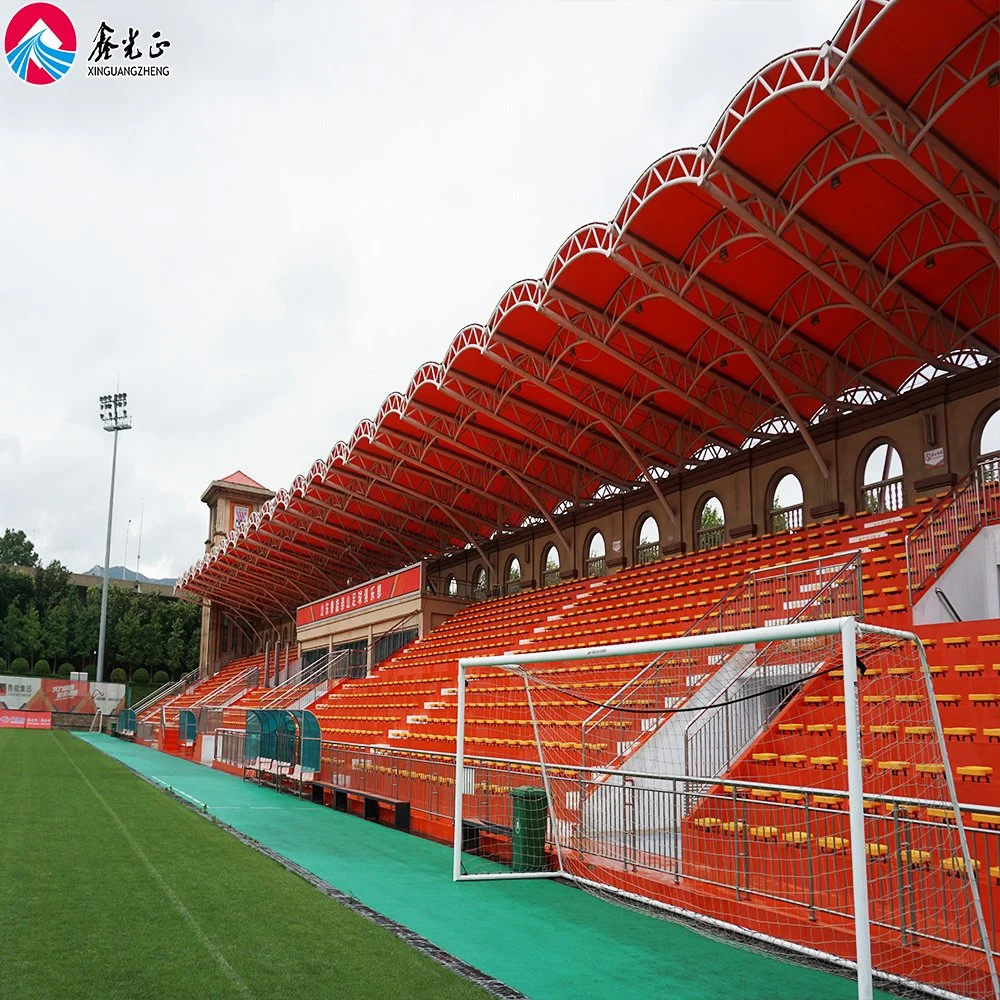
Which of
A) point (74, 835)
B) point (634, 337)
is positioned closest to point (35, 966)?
point (74, 835)

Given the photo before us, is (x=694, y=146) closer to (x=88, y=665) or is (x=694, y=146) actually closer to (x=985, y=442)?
(x=985, y=442)

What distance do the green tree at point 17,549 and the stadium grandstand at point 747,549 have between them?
70.5 meters

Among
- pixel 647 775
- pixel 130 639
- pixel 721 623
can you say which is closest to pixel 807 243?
pixel 721 623

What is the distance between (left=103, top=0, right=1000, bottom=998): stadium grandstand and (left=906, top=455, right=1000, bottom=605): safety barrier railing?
42mm

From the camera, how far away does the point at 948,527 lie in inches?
527

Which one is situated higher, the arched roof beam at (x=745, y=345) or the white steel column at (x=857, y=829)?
the arched roof beam at (x=745, y=345)

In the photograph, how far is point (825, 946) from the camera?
743 cm

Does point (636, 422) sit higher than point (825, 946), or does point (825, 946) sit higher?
point (636, 422)

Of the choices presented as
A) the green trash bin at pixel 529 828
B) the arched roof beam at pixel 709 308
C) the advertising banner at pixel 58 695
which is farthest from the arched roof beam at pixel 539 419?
the advertising banner at pixel 58 695

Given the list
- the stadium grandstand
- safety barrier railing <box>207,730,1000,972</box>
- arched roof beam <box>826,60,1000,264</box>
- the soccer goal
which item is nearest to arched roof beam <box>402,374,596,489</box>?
the stadium grandstand

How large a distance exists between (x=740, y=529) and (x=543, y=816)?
45.6 feet

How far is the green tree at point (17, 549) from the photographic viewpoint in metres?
94.0

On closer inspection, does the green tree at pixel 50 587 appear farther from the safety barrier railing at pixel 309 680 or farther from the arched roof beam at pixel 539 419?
the arched roof beam at pixel 539 419

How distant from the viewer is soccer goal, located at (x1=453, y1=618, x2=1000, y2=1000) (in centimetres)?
670
